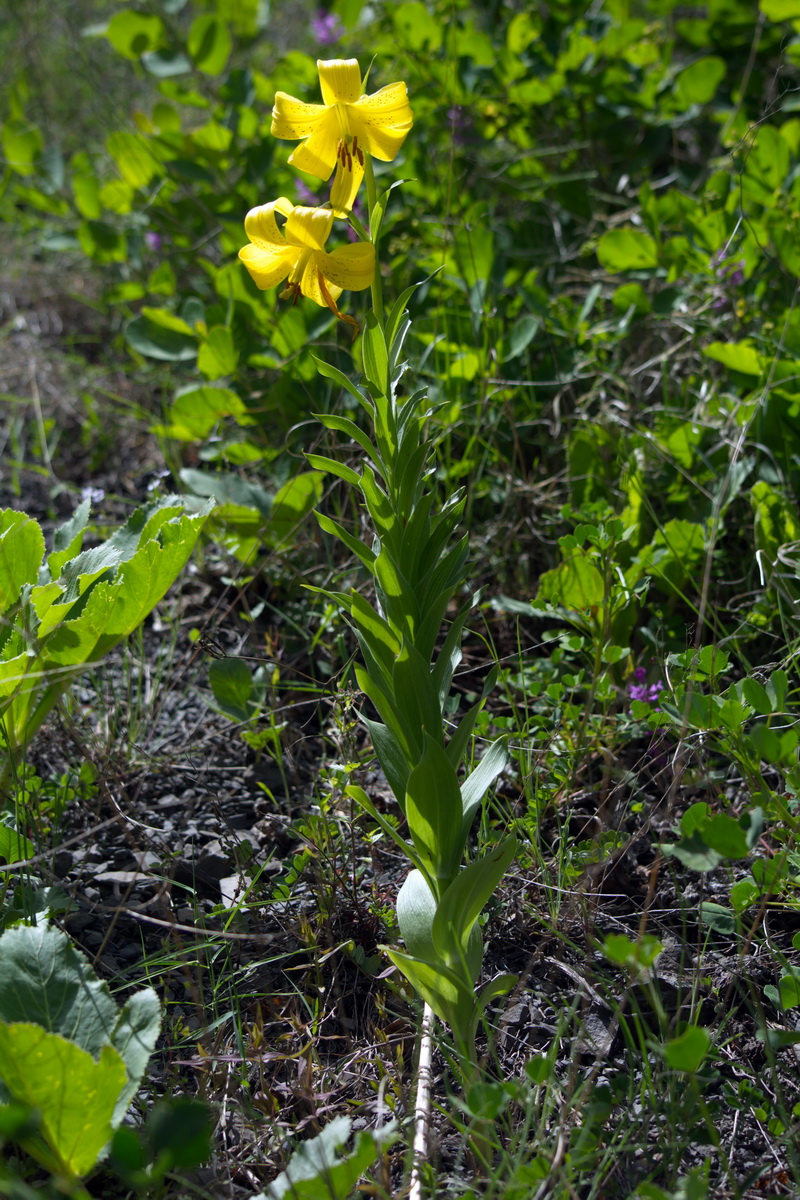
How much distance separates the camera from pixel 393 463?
1144mm

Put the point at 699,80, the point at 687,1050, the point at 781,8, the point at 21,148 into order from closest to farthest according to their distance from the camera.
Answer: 1. the point at 687,1050
2. the point at 781,8
3. the point at 699,80
4. the point at 21,148

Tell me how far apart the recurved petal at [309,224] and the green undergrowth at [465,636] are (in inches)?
6.1

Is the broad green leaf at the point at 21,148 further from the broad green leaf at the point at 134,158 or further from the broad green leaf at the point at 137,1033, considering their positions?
the broad green leaf at the point at 137,1033

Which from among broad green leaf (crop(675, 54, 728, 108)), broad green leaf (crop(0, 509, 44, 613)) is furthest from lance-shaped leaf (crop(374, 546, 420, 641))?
broad green leaf (crop(675, 54, 728, 108))

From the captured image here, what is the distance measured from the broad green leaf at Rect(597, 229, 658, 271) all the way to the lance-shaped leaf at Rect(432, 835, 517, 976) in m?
1.59

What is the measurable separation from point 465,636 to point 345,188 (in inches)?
41.9

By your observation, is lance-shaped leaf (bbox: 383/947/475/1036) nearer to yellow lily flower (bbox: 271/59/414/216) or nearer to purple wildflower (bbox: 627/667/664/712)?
purple wildflower (bbox: 627/667/664/712)

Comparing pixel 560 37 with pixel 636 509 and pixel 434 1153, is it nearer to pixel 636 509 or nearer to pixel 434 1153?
pixel 636 509

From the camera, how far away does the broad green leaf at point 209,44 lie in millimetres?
2633

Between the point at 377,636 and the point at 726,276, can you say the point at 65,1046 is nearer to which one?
the point at 377,636

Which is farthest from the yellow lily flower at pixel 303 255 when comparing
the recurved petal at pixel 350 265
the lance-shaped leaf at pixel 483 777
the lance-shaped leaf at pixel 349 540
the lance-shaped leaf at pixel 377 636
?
the lance-shaped leaf at pixel 483 777

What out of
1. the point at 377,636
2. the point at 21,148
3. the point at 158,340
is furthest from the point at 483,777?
the point at 21,148

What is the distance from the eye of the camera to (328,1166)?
2.97 ft

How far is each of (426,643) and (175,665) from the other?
3.22ft
